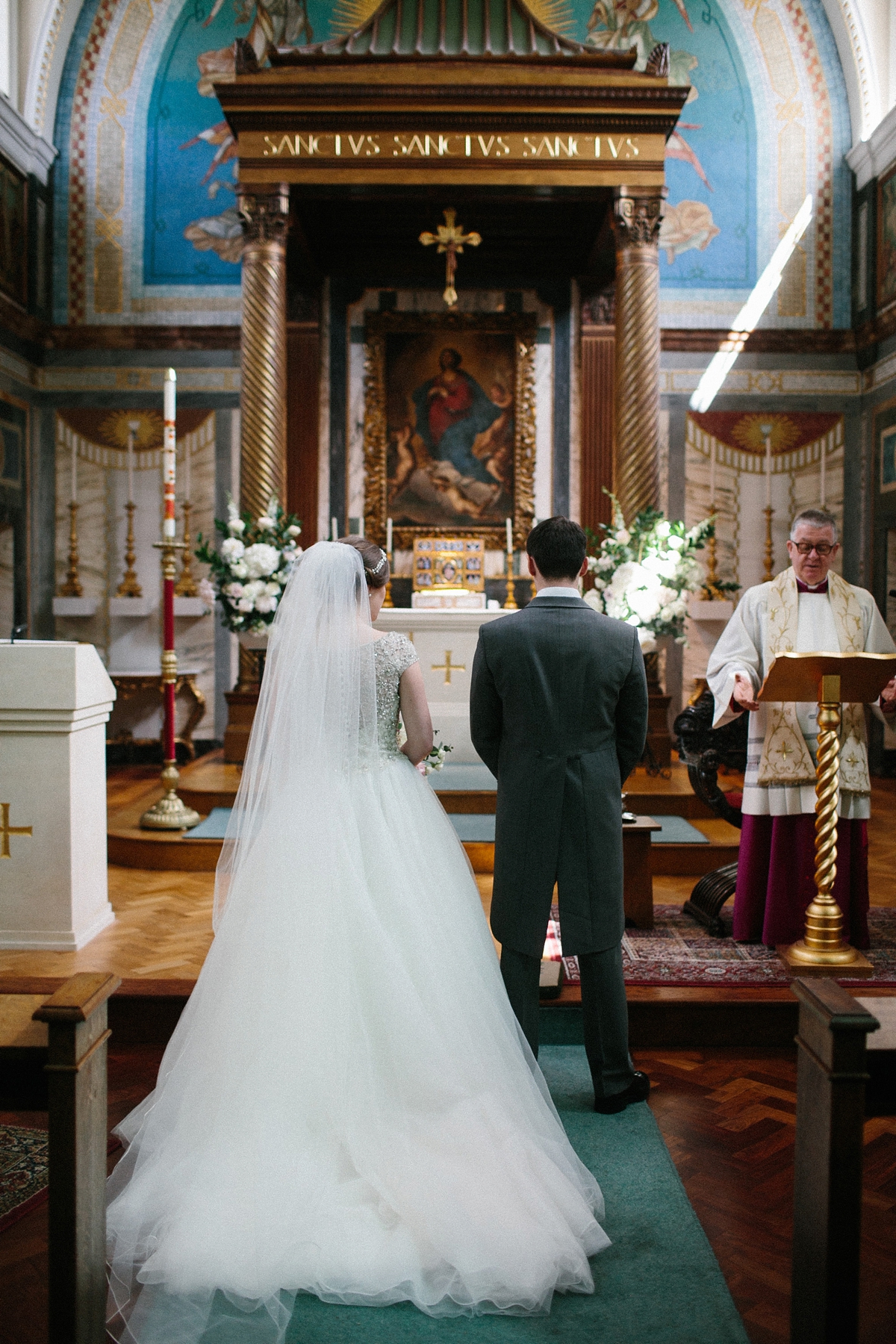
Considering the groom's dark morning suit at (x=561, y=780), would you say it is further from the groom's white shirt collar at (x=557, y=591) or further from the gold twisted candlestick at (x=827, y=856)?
the gold twisted candlestick at (x=827, y=856)

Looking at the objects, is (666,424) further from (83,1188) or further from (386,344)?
(83,1188)

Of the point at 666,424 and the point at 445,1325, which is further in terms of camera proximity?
the point at 666,424

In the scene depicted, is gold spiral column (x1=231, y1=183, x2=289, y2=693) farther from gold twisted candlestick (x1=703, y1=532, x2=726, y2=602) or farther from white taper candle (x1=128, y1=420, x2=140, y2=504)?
gold twisted candlestick (x1=703, y1=532, x2=726, y2=602)

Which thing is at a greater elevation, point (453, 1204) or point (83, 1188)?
point (83, 1188)

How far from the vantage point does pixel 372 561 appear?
3.04 m

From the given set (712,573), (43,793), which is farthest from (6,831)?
(712,573)

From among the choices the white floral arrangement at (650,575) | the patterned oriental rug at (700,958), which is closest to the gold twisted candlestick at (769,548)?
the white floral arrangement at (650,575)

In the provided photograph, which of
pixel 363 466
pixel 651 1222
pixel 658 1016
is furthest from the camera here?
pixel 363 466

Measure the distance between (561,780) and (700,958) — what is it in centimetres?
165

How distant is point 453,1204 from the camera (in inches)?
93.1

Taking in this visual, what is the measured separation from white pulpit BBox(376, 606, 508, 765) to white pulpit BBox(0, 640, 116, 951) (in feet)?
10.5

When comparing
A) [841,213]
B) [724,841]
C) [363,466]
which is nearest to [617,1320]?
[724,841]

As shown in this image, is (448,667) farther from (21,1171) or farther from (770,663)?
(21,1171)

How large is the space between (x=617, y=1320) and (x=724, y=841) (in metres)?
3.87
